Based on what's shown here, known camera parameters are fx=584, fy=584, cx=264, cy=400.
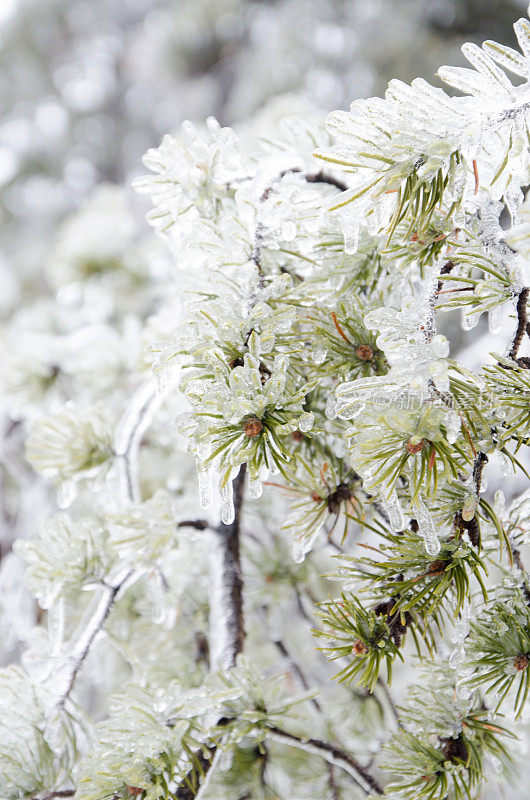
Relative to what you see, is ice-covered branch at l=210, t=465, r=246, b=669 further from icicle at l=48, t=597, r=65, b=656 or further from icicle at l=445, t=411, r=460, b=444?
icicle at l=445, t=411, r=460, b=444

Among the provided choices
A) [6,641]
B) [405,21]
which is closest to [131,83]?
[405,21]

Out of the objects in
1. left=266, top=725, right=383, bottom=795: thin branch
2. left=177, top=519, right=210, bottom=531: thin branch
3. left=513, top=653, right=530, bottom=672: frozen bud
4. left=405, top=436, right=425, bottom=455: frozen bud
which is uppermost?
left=405, top=436, right=425, bottom=455: frozen bud

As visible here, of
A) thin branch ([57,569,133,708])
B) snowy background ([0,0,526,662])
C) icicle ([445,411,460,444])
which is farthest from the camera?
snowy background ([0,0,526,662])

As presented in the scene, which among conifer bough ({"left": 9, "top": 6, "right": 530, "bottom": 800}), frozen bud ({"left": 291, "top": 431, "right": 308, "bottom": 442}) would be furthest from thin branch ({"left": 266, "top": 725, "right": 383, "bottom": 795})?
frozen bud ({"left": 291, "top": 431, "right": 308, "bottom": 442})

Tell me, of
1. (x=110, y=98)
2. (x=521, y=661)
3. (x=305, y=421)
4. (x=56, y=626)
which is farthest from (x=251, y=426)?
(x=110, y=98)

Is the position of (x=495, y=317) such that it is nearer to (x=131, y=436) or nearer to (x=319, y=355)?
(x=319, y=355)

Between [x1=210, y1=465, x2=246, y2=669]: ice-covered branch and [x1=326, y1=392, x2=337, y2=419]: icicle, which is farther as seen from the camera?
[x1=210, y1=465, x2=246, y2=669]: ice-covered branch

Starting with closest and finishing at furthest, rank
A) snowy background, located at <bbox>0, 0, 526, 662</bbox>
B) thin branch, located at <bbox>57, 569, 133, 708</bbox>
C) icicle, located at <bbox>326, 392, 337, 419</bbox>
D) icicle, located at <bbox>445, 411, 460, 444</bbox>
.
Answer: icicle, located at <bbox>445, 411, 460, 444</bbox> → icicle, located at <bbox>326, 392, 337, 419</bbox> → thin branch, located at <bbox>57, 569, 133, 708</bbox> → snowy background, located at <bbox>0, 0, 526, 662</bbox>
